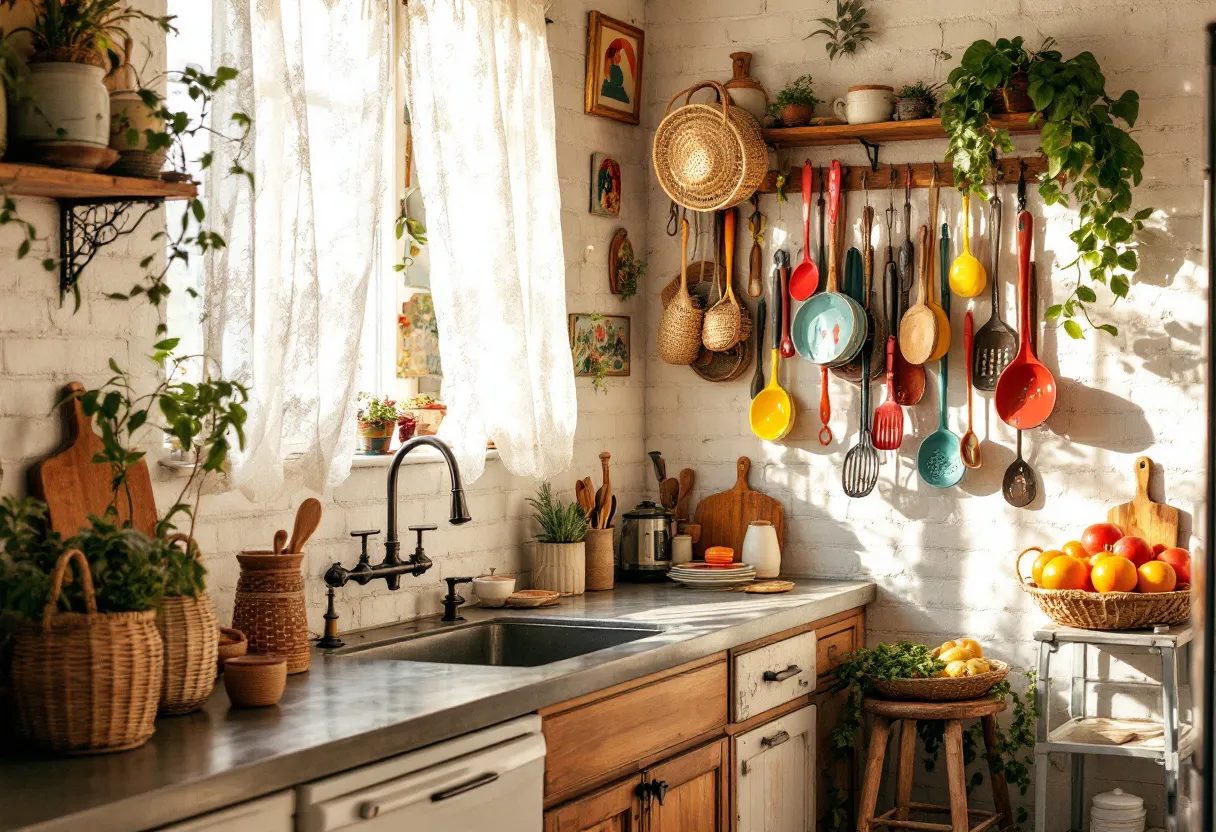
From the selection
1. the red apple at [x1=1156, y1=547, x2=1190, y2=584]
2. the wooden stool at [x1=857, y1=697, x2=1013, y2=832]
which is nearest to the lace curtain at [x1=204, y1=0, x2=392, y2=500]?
the wooden stool at [x1=857, y1=697, x2=1013, y2=832]

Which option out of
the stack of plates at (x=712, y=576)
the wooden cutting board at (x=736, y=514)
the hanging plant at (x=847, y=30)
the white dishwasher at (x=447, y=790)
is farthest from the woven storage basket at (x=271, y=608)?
the hanging plant at (x=847, y=30)

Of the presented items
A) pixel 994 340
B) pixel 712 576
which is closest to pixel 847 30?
pixel 994 340

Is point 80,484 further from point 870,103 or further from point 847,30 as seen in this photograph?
point 847,30

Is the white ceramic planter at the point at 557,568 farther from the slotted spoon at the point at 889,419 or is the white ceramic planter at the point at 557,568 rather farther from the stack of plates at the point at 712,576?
the slotted spoon at the point at 889,419

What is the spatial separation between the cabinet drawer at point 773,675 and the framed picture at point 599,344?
99 cm

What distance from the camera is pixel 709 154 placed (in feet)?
13.3

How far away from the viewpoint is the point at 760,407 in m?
4.28

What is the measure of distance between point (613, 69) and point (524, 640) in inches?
69.9

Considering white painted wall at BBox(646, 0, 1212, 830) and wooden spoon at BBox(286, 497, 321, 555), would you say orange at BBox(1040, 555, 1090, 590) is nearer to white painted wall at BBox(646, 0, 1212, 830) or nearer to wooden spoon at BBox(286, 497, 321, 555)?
white painted wall at BBox(646, 0, 1212, 830)

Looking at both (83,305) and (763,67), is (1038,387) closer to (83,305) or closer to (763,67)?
(763,67)

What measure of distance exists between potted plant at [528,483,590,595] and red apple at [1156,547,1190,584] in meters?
1.47

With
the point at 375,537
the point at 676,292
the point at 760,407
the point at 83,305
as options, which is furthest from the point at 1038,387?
the point at 83,305

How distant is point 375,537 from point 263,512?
15.0 inches

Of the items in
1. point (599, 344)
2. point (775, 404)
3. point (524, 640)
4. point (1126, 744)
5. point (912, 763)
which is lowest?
point (912, 763)
